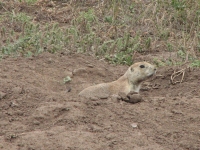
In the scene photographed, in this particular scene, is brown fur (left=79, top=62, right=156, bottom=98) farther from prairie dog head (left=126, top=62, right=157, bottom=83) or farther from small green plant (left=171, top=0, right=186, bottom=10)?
small green plant (left=171, top=0, right=186, bottom=10)

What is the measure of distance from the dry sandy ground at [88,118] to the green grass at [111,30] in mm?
1138

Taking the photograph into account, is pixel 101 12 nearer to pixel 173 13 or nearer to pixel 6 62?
pixel 173 13

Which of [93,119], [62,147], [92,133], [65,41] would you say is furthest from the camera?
[65,41]

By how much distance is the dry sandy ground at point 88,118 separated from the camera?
14.6 ft

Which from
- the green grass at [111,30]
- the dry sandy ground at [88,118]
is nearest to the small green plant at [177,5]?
the green grass at [111,30]

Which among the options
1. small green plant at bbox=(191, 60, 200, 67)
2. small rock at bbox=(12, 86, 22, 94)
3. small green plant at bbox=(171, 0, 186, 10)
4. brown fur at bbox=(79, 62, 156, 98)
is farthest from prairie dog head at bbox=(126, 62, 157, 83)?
small green plant at bbox=(171, 0, 186, 10)

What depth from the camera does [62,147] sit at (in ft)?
14.1

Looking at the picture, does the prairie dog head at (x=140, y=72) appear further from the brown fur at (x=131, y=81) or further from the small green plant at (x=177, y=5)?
the small green plant at (x=177, y=5)

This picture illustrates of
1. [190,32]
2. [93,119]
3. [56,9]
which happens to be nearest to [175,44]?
[190,32]

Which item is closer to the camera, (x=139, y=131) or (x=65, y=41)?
(x=139, y=131)

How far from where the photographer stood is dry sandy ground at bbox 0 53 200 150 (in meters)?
4.44

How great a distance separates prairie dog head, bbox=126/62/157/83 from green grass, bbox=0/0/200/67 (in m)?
0.75

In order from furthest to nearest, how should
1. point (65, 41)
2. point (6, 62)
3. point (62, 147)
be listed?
point (65, 41) < point (6, 62) < point (62, 147)

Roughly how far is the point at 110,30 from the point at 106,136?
4890mm
